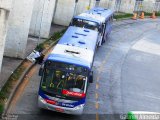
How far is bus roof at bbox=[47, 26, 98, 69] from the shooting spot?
2020 centimetres

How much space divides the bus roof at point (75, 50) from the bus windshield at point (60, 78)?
0.92 ft

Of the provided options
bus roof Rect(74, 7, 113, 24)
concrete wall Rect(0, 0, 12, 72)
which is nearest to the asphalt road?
bus roof Rect(74, 7, 113, 24)

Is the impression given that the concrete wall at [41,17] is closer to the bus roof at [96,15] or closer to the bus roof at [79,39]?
the bus roof at [96,15]

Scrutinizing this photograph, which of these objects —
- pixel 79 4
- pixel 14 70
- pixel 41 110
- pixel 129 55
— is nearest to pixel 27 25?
pixel 14 70

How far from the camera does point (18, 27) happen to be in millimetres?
26906

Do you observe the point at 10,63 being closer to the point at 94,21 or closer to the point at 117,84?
the point at 117,84

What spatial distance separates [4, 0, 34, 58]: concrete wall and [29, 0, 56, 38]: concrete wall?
5815mm

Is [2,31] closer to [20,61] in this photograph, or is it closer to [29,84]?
[29,84]

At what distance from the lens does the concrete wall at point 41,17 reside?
3288cm

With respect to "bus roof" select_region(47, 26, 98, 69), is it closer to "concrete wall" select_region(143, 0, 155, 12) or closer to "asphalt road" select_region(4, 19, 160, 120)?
"asphalt road" select_region(4, 19, 160, 120)

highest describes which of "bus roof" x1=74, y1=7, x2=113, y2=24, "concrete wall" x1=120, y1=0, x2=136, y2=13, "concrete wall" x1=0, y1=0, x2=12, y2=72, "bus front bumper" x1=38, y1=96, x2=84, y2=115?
"concrete wall" x1=0, y1=0, x2=12, y2=72

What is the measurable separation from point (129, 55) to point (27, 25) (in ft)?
35.3

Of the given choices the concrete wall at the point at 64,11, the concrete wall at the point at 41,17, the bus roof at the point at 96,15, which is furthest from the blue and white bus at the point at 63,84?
the concrete wall at the point at 64,11

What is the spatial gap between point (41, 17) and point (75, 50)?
480 inches
